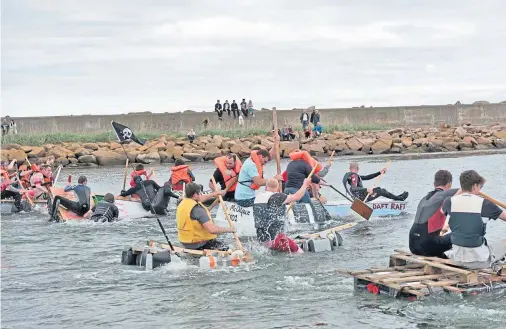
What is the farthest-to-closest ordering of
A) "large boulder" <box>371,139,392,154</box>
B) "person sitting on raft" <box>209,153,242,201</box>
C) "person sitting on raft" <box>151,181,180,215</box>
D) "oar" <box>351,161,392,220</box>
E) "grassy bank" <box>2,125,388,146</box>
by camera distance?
"grassy bank" <box>2,125,388,146</box> < "large boulder" <box>371,139,392,154</box> < "person sitting on raft" <box>151,181,180,215</box> < "oar" <box>351,161,392,220</box> < "person sitting on raft" <box>209,153,242,201</box>

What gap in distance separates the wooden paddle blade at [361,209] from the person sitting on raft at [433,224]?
279 inches

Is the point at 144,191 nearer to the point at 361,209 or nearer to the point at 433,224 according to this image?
the point at 361,209

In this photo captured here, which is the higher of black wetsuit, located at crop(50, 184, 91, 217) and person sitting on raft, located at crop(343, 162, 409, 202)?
person sitting on raft, located at crop(343, 162, 409, 202)

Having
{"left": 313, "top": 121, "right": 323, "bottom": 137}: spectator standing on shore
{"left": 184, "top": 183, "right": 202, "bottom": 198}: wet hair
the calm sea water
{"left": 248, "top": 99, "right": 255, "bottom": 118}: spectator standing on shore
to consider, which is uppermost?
{"left": 248, "top": 99, "right": 255, "bottom": 118}: spectator standing on shore

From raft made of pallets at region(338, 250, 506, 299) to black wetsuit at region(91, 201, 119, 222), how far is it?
982 centimetres

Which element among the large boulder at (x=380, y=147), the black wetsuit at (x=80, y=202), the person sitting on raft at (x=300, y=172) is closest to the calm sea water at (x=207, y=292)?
the person sitting on raft at (x=300, y=172)

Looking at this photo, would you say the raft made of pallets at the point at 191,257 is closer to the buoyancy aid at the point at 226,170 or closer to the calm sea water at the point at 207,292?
the calm sea water at the point at 207,292

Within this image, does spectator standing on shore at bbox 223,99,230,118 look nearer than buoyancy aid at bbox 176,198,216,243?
No

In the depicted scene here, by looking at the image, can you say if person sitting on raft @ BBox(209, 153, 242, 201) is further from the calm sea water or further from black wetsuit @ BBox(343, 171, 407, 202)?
black wetsuit @ BBox(343, 171, 407, 202)

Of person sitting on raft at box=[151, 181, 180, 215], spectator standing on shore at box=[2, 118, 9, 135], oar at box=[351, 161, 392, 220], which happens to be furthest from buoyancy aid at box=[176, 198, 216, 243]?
spectator standing on shore at box=[2, 118, 9, 135]

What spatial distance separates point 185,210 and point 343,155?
105 feet

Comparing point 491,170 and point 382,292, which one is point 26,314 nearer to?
point 382,292

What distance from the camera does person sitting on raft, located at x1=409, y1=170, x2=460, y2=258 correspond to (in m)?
12.2

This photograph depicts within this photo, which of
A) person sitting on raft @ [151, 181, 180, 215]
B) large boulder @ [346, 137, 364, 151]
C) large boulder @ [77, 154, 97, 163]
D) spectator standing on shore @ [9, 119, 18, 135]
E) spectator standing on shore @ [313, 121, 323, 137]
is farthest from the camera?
spectator standing on shore @ [9, 119, 18, 135]
